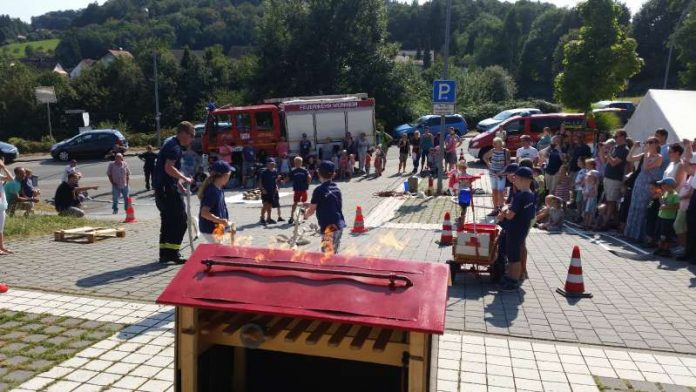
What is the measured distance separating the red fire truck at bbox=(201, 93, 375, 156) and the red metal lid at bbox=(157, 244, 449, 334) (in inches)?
691

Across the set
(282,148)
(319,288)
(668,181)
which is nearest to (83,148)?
(282,148)

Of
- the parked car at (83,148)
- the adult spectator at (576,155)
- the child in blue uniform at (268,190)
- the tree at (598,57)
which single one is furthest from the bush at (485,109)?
the child in blue uniform at (268,190)

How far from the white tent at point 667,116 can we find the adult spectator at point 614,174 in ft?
3.53

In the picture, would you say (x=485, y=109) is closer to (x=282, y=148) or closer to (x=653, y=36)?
(x=282, y=148)

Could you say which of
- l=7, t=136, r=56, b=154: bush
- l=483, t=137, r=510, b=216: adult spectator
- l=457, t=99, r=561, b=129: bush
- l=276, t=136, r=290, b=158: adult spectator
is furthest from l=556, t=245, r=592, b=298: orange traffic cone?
l=457, t=99, r=561, b=129: bush

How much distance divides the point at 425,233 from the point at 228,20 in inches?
4983

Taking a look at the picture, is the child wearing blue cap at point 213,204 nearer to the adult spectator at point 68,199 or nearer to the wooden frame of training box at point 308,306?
the wooden frame of training box at point 308,306

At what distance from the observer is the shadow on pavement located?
7.26m

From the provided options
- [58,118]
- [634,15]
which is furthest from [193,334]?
[634,15]

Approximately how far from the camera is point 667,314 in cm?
636

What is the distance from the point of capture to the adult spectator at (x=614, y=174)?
35.8 ft

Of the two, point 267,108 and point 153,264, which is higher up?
point 267,108

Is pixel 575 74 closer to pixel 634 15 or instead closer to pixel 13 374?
pixel 13 374

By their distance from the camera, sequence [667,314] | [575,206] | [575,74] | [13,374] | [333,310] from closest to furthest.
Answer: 1. [333,310]
2. [13,374]
3. [667,314]
4. [575,206]
5. [575,74]
